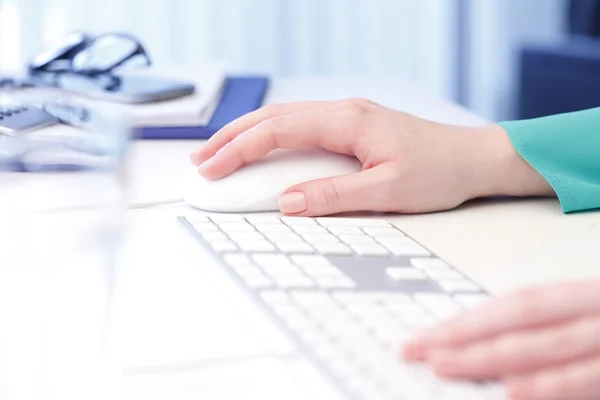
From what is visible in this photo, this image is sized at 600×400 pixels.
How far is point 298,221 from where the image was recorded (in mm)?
626

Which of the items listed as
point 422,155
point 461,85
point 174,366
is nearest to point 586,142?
point 422,155

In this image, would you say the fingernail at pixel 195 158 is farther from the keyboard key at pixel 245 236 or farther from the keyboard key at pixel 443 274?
the keyboard key at pixel 443 274

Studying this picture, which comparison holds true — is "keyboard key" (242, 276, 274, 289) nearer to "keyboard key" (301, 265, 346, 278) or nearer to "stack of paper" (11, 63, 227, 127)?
"keyboard key" (301, 265, 346, 278)

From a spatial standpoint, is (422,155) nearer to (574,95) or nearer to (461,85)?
(574,95)

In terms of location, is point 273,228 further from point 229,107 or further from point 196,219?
point 229,107

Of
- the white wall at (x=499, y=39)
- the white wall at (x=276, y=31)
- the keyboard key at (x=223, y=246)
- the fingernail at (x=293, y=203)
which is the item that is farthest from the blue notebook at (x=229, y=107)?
the white wall at (x=499, y=39)

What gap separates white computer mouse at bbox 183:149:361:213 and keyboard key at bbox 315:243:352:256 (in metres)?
0.13

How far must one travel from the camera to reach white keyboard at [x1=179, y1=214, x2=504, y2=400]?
376 millimetres

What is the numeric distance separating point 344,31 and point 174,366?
237cm

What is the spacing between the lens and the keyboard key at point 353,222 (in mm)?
627

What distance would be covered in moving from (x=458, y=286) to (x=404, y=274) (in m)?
0.03

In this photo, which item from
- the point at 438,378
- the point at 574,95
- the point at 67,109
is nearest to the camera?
the point at 438,378

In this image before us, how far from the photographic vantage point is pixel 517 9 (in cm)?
297

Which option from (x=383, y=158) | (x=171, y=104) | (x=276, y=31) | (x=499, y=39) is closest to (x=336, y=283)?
(x=383, y=158)
